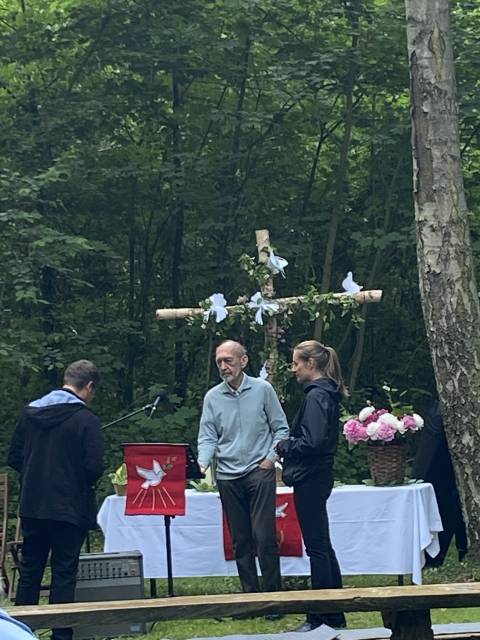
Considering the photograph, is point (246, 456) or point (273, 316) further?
point (273, 316)

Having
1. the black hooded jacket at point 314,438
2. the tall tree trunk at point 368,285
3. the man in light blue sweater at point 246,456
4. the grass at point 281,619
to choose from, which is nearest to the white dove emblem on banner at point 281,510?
the man in light blue sweater at point 246,456

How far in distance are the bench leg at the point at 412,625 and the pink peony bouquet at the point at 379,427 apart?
235 centimetres

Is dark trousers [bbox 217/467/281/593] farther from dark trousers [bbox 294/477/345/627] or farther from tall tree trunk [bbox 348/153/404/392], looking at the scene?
tall tree trunk [bbox 348/153/404/392]

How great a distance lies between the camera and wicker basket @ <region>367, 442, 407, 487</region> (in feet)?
22.0

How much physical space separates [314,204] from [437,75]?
497 centimetres

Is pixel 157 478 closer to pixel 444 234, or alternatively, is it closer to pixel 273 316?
pixel 273 316

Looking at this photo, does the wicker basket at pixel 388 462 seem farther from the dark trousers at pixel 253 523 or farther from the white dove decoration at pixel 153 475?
the white dove decoration at pixel 153 475

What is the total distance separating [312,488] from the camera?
553 centimetres

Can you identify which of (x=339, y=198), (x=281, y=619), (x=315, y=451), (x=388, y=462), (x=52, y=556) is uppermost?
(x=339, y=198)

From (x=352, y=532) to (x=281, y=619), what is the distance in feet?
2.74

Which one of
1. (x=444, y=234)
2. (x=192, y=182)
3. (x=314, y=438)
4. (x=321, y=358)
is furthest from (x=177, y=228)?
(x=314, y=438)

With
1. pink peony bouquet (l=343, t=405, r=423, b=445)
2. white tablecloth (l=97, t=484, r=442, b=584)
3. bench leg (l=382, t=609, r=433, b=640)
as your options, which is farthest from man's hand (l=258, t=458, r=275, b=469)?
bench leg (l=382, t=609, r=433, b=640)

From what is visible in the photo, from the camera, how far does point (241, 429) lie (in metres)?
6.07

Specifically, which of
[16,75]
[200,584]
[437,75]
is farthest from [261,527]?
[16,75]
